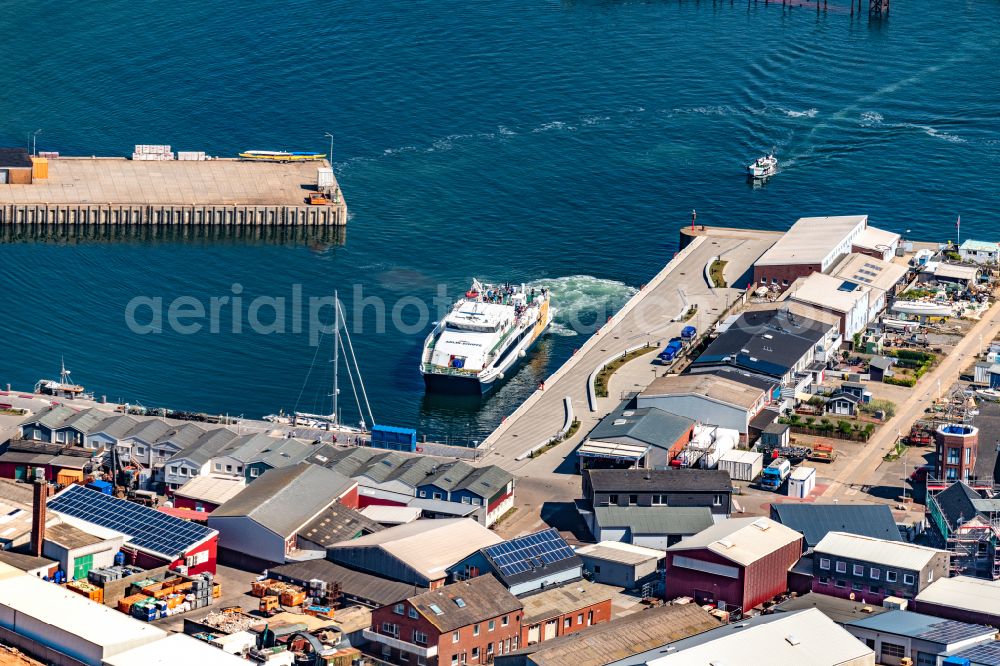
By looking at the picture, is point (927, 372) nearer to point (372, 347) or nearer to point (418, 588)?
point (372, 347)

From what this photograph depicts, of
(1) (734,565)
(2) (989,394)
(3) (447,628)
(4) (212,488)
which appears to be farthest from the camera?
(2) (989,394)

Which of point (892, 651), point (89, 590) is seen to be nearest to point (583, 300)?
point (89, 590)

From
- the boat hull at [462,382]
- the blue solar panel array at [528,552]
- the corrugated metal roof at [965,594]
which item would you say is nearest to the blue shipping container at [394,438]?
the boat hull at [462,382]

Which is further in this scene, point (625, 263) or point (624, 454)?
point (625, 263)

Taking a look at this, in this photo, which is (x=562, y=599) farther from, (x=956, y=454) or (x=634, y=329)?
(x=634, y=329)

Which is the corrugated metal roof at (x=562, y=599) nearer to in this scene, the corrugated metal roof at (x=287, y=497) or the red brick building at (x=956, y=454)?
the corrugated metal roof at (x=287, y=497)

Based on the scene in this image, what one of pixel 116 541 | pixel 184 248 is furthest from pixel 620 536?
pixel 184 248

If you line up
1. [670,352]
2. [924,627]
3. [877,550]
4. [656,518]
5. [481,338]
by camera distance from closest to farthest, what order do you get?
[924,627]
[877,550]
[656,518]
[670,352]
[481,338]

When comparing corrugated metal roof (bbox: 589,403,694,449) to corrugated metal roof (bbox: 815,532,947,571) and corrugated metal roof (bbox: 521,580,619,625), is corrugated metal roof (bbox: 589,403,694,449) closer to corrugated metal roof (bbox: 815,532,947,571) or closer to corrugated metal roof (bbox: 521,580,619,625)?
corrugated metal roof (bbox: 815,532,947,571)
